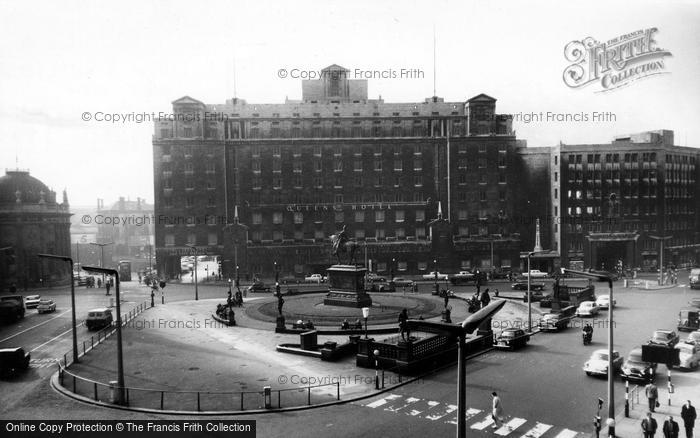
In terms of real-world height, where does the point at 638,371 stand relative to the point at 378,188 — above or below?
below

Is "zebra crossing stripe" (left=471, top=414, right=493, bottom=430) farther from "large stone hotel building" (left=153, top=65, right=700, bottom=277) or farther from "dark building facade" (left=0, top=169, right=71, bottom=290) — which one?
"dark building facade" (left=0, top=169, right=71, bottom=290)

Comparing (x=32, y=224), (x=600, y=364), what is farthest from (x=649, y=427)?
(x=32, y=224)

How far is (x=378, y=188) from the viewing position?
3364 inches

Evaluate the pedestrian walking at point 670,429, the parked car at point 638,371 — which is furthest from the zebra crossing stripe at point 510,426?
the parked car at point 638,371

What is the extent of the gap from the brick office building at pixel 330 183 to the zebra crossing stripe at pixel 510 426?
61.6 m

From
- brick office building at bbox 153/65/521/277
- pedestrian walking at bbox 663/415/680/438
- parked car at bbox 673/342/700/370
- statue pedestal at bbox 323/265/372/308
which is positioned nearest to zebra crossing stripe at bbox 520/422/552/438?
pedestrian walking at bbox 663/415/680/438

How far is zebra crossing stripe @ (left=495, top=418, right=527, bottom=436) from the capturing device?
2016cm

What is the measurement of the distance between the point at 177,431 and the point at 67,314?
124 feet

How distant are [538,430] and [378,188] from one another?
218ft

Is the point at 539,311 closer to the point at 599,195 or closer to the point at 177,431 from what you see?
the point at 177,431

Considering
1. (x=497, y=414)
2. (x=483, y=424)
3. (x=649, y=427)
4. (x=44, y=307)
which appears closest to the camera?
(x=649, y=427)

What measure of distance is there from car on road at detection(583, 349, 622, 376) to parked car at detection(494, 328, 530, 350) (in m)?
6.04

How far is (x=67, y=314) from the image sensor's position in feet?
168

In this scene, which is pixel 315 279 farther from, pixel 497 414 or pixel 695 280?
pixel 497 414
